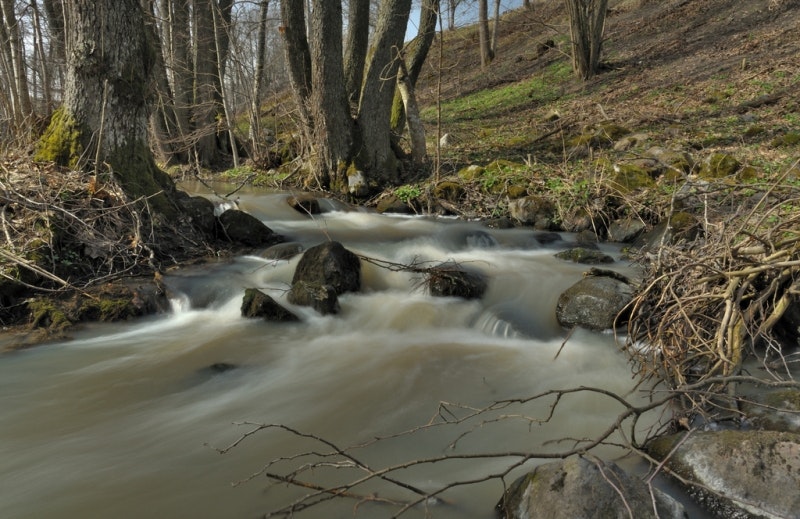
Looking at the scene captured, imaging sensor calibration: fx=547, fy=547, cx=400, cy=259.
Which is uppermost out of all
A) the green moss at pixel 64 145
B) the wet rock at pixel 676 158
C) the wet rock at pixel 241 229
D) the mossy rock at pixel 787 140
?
the green moss at pixel 64 145

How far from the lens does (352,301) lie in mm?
6367

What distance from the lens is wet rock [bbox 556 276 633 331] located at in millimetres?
5488

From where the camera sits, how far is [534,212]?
959cm

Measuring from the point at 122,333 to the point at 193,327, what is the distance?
0.67 m

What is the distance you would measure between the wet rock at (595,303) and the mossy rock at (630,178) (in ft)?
11.6

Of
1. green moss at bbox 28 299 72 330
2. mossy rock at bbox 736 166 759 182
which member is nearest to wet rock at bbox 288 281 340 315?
green moss at bbox 28 299 72 330

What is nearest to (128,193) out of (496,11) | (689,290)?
(689,290)

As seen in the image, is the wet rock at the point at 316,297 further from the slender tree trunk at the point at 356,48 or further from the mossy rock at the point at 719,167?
the slender tree trunk at the point at 356,48

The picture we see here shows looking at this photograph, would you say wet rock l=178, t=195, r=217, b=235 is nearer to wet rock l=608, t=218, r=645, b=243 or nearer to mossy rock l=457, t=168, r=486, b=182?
mossy rock l=457, t=168, r=486, b=182

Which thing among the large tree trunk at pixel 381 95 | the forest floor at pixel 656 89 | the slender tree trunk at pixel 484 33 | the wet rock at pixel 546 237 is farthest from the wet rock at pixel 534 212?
the slender tree trunk at pixel 484 33

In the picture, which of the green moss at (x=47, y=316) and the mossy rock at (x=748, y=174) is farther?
the mossy rock at (x=748, y=174)

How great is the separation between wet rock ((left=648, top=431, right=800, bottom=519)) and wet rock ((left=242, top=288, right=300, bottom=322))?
3.93 m

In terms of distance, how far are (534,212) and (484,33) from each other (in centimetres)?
1920

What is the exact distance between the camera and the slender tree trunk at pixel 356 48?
12367 mm
